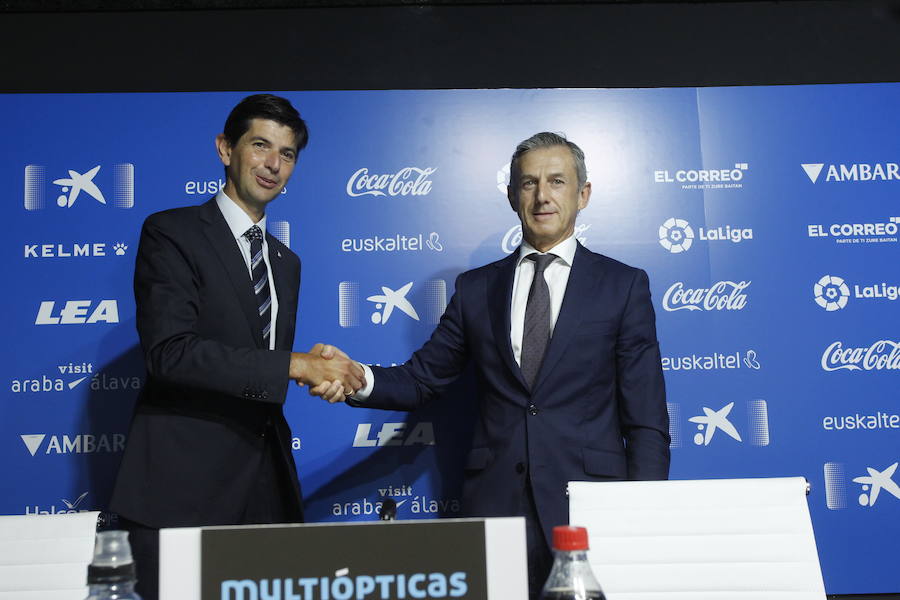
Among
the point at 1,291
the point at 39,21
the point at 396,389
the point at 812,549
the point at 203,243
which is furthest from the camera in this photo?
the point at 39,21

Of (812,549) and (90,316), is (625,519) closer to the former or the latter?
(812,549)

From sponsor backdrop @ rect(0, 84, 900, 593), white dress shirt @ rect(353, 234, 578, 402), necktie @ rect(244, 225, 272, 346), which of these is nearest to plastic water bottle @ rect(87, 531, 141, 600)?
necktie @ rect(244, 225, 272, 346)

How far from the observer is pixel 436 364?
10.2 ft

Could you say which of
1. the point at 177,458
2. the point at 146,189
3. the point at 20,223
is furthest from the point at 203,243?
the point at 20,223

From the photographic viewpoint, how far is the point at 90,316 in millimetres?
3387

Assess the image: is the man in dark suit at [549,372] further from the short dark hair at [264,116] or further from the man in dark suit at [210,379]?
the short dark hair at [264,116]

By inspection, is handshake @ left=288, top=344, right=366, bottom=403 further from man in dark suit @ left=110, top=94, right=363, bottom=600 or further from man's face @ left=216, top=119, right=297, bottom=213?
man's face @ left=216, top=119, right=297, bottom=213

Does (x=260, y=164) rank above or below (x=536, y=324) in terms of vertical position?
above

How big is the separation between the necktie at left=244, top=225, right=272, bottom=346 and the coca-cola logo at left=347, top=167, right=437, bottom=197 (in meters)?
0.67

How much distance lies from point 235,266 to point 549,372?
102 centimetres

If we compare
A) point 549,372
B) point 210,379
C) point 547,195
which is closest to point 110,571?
point 210,379

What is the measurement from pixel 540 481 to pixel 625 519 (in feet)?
3.11

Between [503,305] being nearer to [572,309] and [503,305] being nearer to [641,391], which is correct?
[572,309]

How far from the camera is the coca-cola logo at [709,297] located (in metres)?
3.46
